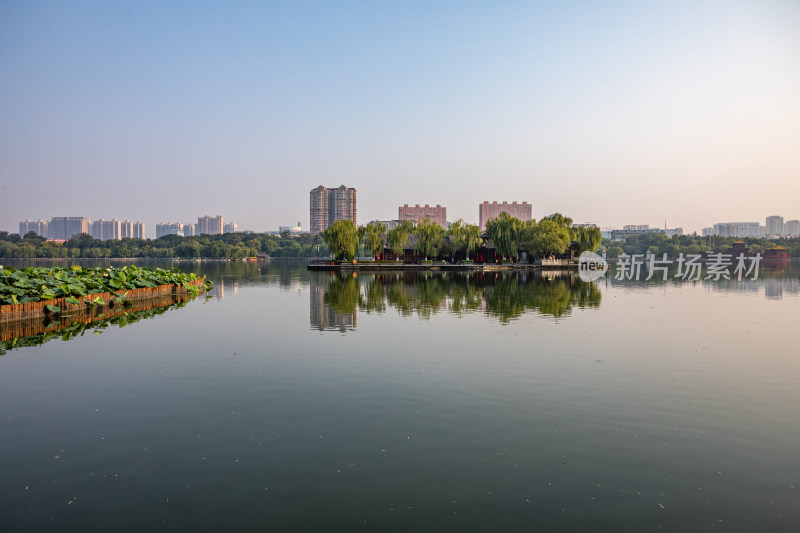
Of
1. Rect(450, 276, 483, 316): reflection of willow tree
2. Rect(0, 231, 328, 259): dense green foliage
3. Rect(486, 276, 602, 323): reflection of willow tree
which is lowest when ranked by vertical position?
Rect(486, 276, 602, 323): reflection of willow tree

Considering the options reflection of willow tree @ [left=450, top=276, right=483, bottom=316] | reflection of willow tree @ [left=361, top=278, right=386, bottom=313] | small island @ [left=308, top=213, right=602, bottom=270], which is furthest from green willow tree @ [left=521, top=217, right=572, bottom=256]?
reflection of willow tree @ [left=361, top=278, right=386, bottom=313]

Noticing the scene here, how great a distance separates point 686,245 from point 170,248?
144927 mm

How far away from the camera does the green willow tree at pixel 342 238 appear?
215 feet

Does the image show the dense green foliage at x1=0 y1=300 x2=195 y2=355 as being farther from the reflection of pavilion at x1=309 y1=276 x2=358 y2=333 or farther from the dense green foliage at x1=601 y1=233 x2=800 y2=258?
the dense green foliage at x1=601 y1=233 x2=800 y2=258

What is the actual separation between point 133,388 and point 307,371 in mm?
3510

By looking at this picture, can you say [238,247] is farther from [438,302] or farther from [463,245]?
[438,302]

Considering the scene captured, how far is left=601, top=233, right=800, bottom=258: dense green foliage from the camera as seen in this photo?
13675cm

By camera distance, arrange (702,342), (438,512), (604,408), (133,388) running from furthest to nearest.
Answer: (702,342) < (133,388) < (604,408) < (438,512)

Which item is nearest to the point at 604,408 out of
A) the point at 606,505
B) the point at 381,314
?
the point at 606,505

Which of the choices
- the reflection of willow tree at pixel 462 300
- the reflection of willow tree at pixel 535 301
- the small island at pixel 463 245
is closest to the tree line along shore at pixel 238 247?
the small island at pixel 463 245

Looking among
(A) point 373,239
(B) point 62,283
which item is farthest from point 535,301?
(A) point 373,239

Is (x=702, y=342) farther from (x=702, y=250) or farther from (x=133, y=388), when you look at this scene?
(x=702, y=250)

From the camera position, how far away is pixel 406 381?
11.2 meters

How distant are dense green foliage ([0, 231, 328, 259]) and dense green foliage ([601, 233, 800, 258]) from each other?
88.9 metres
